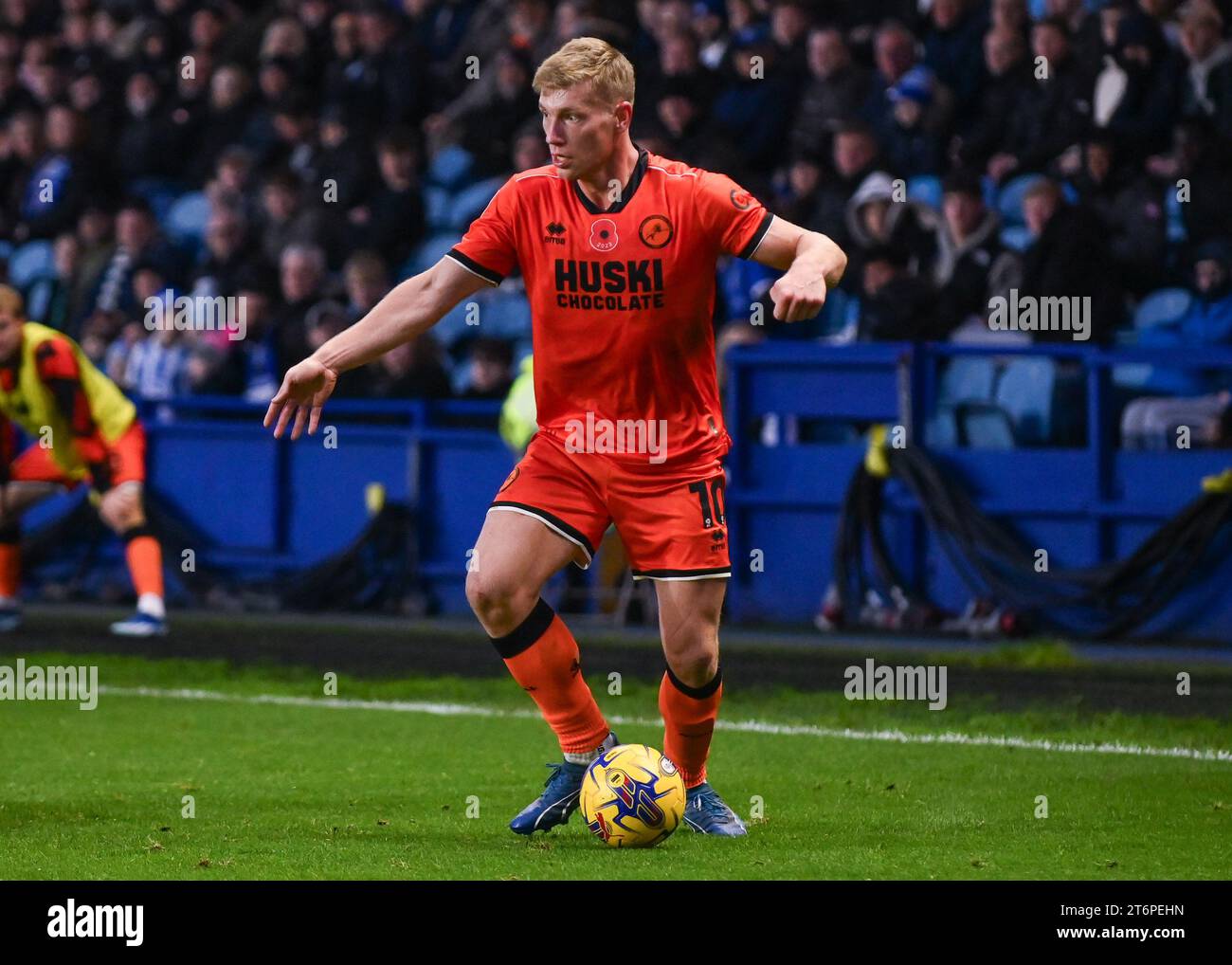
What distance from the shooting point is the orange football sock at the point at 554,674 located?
707cm

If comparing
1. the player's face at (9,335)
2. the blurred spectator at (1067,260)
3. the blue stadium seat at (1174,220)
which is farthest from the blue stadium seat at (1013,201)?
the player's face at (9,335)

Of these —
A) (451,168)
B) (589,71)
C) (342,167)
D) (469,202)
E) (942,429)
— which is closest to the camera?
(589,71)

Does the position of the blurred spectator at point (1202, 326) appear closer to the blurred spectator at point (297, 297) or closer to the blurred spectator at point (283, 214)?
the blurred spectator at point (297, 297)

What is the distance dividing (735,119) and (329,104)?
4.30 metres

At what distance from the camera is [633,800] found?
681 cm

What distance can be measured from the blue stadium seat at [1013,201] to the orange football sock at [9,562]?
6.48 meters

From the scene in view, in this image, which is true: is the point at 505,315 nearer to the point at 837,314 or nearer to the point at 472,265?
the point at 837,314

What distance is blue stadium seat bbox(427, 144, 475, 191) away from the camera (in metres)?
17.0

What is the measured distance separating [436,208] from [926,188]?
425 centimetres

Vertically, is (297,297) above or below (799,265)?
above

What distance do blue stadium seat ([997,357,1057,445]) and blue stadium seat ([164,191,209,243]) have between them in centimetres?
776

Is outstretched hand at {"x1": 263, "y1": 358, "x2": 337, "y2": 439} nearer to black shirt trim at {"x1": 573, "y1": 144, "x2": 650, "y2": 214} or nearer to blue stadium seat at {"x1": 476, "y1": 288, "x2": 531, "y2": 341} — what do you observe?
black shirt trim at {"x1": 573, "y1": 144, "x2": 650, "y2": 214}

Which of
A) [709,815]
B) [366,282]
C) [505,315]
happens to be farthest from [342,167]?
[709,815]

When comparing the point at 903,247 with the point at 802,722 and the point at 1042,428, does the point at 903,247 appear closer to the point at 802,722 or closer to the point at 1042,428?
the point at 1042,428
